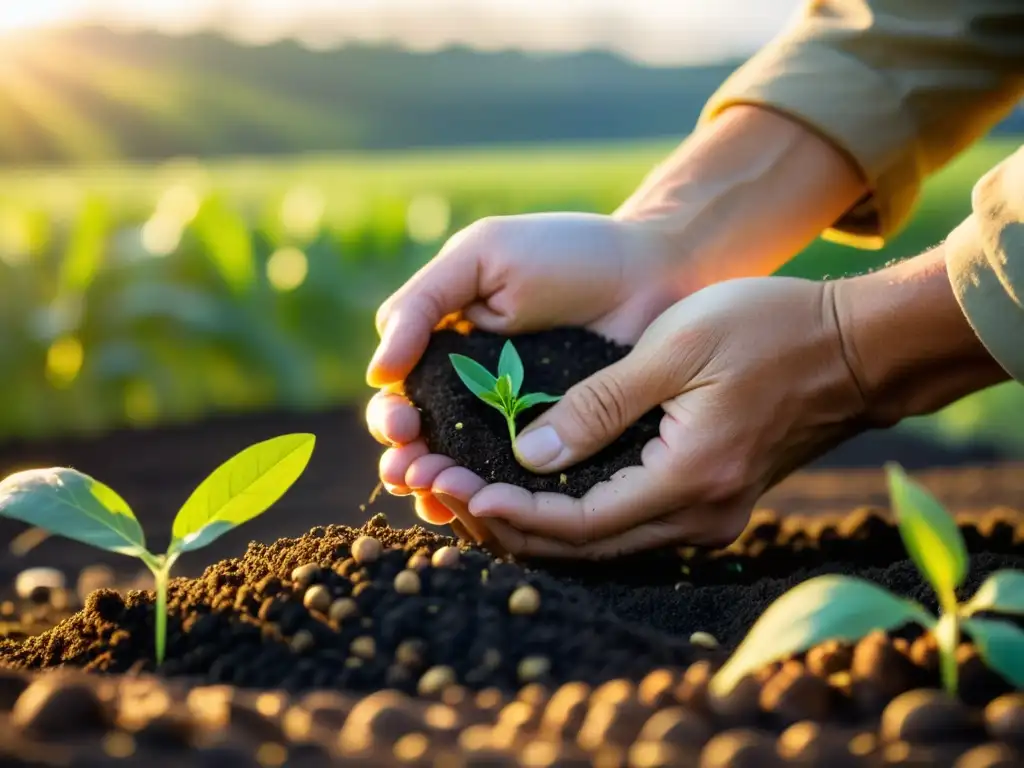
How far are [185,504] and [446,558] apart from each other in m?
0.33

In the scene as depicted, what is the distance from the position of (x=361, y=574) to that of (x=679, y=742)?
0.59m

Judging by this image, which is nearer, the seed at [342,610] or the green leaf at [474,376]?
the seed at [342,610]

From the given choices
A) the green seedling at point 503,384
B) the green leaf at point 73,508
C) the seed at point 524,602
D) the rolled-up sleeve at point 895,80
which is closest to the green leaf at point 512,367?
the green seedling at point 503,384

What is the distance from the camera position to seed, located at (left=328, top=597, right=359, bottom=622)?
1.30 metres

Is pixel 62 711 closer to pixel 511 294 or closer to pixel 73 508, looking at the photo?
pixel 73 508

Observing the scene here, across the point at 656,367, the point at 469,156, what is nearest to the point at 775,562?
the point at 656,367

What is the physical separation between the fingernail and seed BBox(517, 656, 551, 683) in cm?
69

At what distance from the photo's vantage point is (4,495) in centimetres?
129

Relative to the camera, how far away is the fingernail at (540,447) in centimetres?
187

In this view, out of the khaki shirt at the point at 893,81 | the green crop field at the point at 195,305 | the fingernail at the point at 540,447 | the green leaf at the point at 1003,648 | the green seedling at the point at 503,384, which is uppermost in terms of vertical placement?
the khaki shirt at the point at 893,81

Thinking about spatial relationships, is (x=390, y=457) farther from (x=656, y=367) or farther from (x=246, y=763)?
(x=246, y=763)

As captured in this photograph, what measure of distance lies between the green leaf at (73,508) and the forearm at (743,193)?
134 cm

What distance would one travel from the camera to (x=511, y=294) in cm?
212

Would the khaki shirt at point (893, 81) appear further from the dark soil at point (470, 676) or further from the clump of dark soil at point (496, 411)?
the dark soil at point (470, 676)
